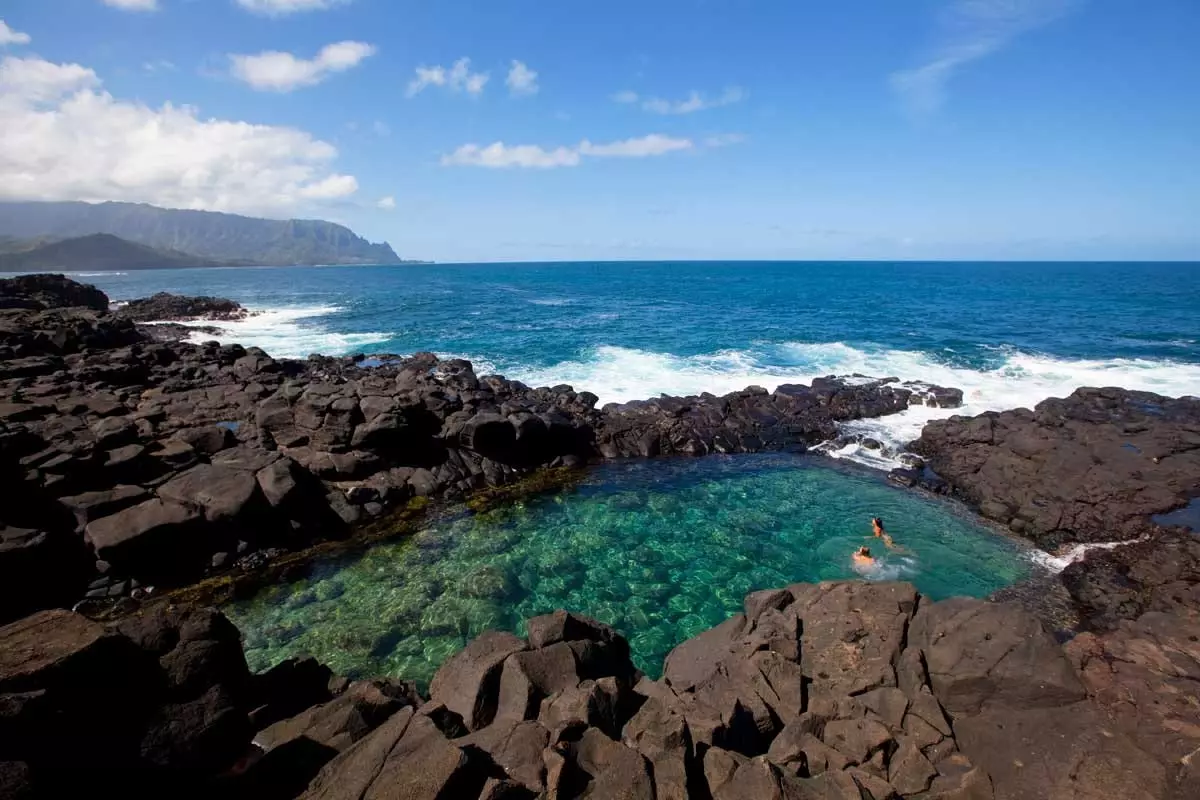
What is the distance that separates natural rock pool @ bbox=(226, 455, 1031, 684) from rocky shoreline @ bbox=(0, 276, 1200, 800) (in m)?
2.16

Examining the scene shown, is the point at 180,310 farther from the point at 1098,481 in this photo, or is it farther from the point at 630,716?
the point at 1098,481

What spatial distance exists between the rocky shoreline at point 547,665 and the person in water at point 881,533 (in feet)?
15.3

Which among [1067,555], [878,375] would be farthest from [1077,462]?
[878,375]

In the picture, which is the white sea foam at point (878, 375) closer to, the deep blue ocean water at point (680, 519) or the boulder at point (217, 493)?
the deep blue ocean water at point (680, 519)

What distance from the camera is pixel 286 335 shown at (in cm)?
6197

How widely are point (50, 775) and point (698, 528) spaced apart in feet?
56.2

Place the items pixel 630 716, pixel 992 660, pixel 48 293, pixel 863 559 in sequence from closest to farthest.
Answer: pixel 630 716 → pixel 992 660 → pixel 863 559 → pixel 48 293

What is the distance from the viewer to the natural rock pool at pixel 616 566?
1493cm

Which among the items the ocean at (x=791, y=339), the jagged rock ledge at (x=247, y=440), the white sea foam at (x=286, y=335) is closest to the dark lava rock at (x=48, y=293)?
the white sea foam at (x=286, y=335)

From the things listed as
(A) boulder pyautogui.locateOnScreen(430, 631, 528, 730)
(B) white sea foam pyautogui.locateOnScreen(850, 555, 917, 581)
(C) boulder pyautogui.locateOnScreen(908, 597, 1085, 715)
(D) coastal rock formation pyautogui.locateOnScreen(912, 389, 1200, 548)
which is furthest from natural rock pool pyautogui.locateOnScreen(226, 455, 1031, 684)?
(C) boulder pyautogui.locateOnScreen(908, 597, 1085, 715)

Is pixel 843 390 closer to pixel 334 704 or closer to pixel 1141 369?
pixel 1141 369

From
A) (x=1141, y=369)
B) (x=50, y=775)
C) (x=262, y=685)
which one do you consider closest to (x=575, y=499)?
(x=262, y=685)

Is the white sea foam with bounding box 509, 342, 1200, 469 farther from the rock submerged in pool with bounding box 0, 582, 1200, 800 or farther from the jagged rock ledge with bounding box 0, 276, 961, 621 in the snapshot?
the rock submerged in pool with bounding box 0, 582, 1200, 800

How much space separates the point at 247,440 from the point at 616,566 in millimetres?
17591
